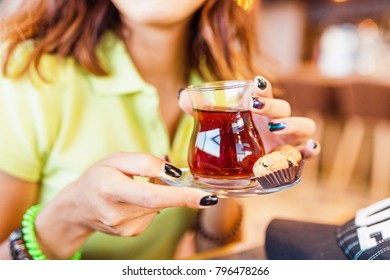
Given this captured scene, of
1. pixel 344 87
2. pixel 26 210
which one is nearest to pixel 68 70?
pixel 26 210

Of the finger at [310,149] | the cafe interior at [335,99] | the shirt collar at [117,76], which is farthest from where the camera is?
the cafe interior at [335,99]

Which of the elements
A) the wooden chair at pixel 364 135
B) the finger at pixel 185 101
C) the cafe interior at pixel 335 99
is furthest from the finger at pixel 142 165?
the wooden chair at pixel 364 135

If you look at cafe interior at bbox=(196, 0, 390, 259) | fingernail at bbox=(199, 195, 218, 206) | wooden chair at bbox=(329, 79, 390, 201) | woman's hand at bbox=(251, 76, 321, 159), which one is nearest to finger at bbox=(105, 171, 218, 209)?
fingernail at bbox=(199, 195, 218, 206)

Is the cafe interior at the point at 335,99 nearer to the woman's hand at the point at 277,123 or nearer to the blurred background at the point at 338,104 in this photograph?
the blurred background at the point at 338,104

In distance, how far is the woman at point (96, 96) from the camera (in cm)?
53

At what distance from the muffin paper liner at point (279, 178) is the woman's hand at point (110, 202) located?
47 millimetres

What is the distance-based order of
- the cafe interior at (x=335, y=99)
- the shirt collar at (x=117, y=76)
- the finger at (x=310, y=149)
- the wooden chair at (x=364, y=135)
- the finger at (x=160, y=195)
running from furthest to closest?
the wooden chair at (x=364, y=135)
the cafe interior at (x=335, y=99)
the shirt collar at (x=117, y=76)
the finger at (x=310, y=149)
the finger at (x=160, y=195)

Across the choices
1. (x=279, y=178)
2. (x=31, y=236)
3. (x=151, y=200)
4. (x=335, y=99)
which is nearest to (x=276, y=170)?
(x=279, y=178)

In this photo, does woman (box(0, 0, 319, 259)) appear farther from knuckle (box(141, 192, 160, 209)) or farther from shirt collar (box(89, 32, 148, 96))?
knuckle (box(141, 192, 160, 209))

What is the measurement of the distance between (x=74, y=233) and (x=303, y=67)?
257 centimetres

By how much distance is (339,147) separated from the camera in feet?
6.72

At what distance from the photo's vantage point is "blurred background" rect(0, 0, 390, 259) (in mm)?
1625

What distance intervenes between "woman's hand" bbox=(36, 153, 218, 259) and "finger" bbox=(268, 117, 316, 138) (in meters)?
0.12
